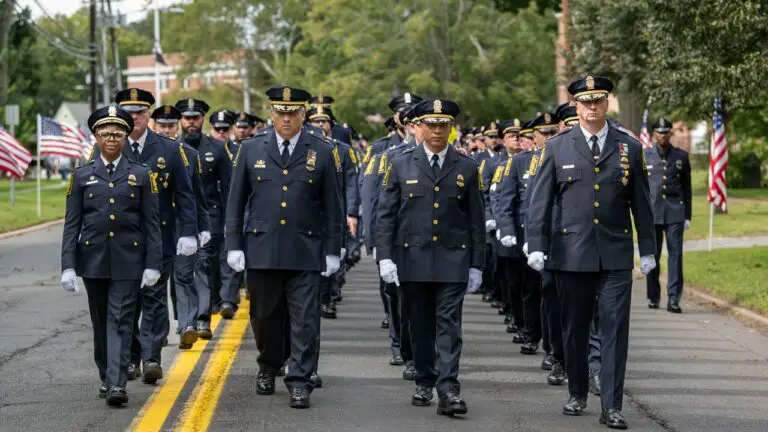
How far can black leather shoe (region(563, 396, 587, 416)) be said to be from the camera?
994 cm

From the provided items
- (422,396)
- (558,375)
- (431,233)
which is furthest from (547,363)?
(431,233)

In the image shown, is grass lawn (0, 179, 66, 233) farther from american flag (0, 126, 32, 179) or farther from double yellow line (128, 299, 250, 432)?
double yellow line (128, 299, 250, 432)

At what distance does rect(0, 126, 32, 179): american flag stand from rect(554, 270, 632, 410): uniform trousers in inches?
1004

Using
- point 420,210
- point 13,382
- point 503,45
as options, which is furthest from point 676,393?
point 503,45

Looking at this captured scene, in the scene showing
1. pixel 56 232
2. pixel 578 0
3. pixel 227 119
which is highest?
pixel 578 0

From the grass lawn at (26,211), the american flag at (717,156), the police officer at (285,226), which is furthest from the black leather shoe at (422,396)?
the grass lawn at (26,211)

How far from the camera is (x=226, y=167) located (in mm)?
15039

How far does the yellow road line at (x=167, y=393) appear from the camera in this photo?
945 centimetres

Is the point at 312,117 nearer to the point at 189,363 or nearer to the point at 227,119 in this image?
the point at 227,119

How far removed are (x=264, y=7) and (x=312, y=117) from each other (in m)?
74.4

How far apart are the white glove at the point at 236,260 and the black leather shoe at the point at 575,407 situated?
2.37 metres

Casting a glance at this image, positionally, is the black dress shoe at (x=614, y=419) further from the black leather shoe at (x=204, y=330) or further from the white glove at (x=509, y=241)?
the black leather shoe at (x=204, y=330)

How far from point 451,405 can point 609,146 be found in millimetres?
1966

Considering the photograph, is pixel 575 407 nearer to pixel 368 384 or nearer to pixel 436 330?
pixel 436 330
